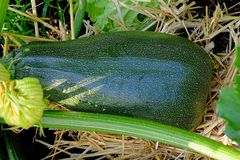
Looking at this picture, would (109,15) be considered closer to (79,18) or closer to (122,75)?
(79,18)

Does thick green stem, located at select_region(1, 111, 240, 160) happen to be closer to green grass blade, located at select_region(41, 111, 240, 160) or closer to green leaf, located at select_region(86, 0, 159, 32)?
green grass blade, located at select_region(41, 111, 240, 160)

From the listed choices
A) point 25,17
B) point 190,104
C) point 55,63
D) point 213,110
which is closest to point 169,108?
point 190,104

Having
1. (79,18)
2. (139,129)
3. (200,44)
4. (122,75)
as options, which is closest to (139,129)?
(139,129)

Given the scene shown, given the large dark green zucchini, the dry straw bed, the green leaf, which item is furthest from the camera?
the green leaf

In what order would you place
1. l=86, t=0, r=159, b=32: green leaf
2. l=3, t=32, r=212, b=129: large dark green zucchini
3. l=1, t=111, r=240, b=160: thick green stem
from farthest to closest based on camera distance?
l=86, t=0, r=159, b=32: green leaf
l=3, t=32, r=212, b=129: large dark green zucchini
l=1, t=111, r=240, b=160: thick green stem

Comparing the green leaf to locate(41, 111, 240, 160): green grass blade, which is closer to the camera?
locate(41, 111, 240, 160): green grass blade

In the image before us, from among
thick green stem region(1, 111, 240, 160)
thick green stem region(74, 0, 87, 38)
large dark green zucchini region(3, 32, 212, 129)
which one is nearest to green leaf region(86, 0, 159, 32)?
thick green stem region(74, 0, 87, 38)

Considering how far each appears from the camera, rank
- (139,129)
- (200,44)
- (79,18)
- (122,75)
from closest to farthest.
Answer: (139,129) < (122,75) < (200,44) < (79,18)
